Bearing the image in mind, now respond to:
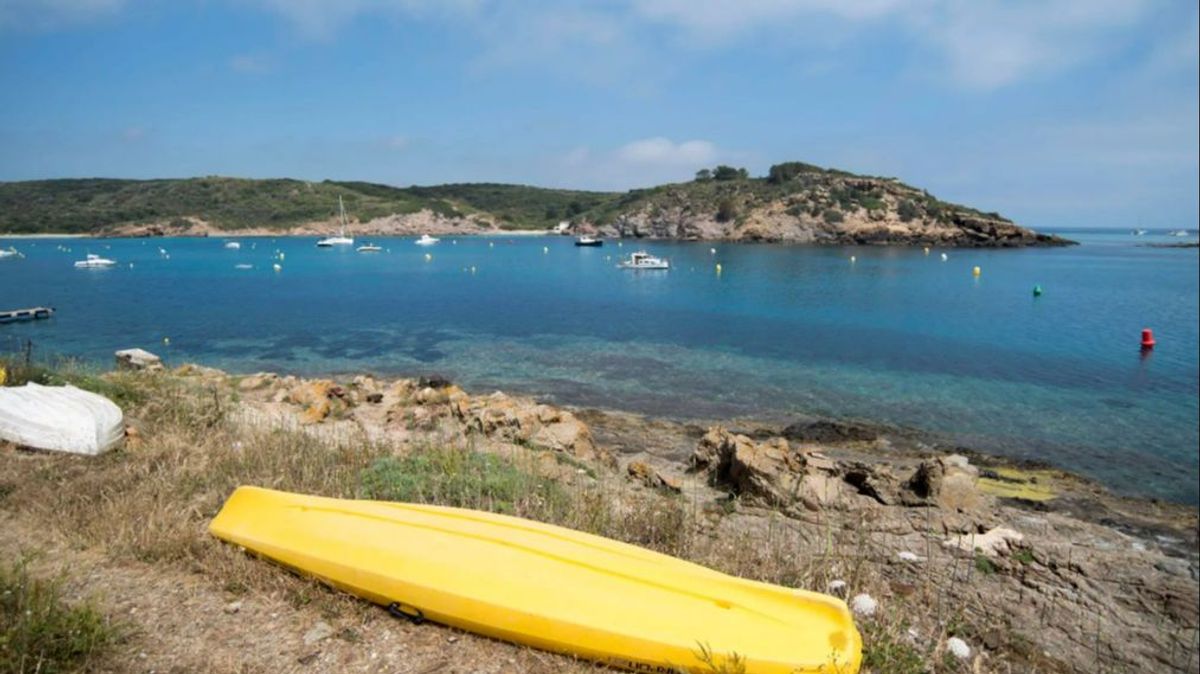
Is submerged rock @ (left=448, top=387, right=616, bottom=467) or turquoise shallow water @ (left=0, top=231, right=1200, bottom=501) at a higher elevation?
submerged rock @ (left=448, top=387, right=616, bottom=467)

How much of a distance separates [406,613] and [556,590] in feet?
3.22

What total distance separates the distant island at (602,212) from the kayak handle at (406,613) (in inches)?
2352

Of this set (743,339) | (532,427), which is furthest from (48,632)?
(743,339)

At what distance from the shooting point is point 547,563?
4.12 metres

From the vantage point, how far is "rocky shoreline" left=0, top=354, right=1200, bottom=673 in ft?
17.0

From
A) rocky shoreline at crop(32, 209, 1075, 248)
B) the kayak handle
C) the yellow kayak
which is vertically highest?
rocky shoreline at crop(32, 209, 1075, 248)

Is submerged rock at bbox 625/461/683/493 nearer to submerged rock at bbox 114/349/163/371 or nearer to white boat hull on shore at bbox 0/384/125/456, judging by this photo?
white boat hull on shore at bbox 0/384/125/456

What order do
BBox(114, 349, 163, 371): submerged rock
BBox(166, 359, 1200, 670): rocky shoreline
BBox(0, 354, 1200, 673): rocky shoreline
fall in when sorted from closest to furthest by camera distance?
BBox(0, 354, 1200, 673): rocky shoreline < BBox(166, 359, 1200, 670): rocky shoreline < BBox(114, 349, 163, 371): submerged rock

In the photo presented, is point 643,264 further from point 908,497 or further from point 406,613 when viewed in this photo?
point 406,613

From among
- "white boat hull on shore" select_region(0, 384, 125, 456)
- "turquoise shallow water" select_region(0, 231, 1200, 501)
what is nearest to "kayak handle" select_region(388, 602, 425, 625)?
"white boat hull on shore" select_region(0, 384, 125, 456)

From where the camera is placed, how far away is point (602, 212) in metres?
139

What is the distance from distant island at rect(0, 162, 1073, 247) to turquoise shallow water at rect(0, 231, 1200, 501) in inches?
1132

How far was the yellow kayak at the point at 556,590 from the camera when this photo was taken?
3609 mm

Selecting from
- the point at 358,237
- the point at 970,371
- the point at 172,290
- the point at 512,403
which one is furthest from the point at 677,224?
the point at 512,403
